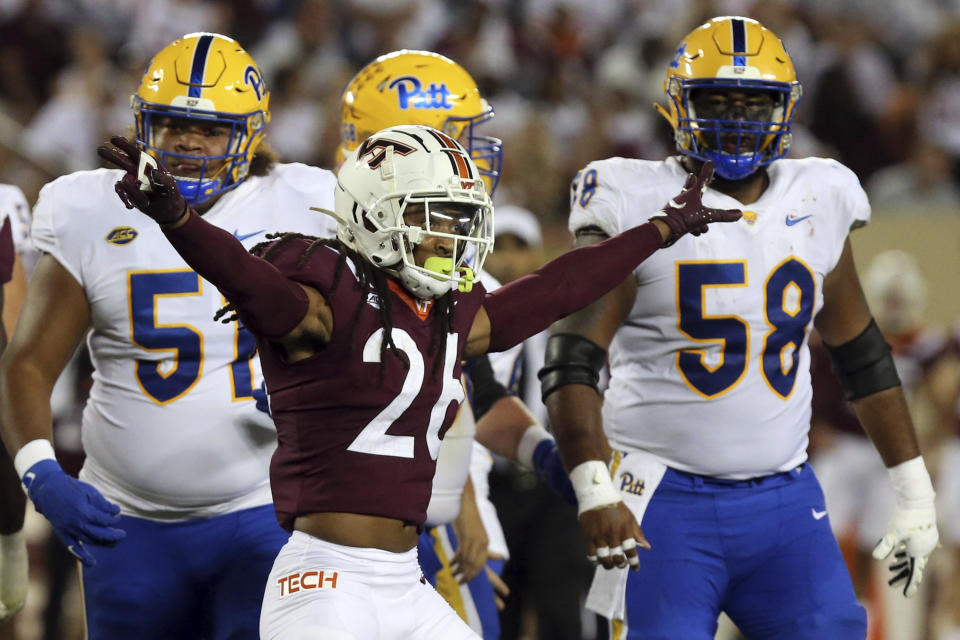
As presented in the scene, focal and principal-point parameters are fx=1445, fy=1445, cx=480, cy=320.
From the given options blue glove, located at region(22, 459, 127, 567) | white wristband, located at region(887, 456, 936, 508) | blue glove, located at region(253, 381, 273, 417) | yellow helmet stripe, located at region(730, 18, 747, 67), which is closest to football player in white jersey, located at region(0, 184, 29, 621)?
blue glove, located at region(22, 459, 127, 567)

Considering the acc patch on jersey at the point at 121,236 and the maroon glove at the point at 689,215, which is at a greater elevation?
the maroon glove at the point at 689,215

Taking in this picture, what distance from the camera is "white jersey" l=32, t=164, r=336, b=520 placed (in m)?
3.32

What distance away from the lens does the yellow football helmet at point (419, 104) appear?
161 inches

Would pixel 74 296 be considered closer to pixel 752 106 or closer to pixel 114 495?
pixel 114 495

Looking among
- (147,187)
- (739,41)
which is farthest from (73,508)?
(739,41)

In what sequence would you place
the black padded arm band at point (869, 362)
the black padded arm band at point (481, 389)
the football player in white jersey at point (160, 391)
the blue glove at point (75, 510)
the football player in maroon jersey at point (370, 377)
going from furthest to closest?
the black padded arm band at point (481, 389), the black padded arm band at point (869, 362), the football player in white jersey at point (160, 391), the blue glove at point (75, 510), the football player in maroon jersey at point (370, 377)

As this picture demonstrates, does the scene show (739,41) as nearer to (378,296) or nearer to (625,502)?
(625,502)

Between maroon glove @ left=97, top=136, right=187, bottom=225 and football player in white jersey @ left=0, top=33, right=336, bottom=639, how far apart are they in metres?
0.92

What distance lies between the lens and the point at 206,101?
3420 mm

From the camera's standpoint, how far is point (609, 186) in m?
3.46

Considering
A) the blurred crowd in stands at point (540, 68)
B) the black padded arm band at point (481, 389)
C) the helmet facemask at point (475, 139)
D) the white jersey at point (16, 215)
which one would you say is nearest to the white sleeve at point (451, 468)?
the black padded arm band at point (481, 389)

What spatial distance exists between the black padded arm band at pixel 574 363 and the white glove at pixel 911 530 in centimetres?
86

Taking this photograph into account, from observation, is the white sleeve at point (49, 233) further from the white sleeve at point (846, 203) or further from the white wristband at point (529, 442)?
the white sleeve at point (846, 203)

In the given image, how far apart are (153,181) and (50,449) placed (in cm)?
105
